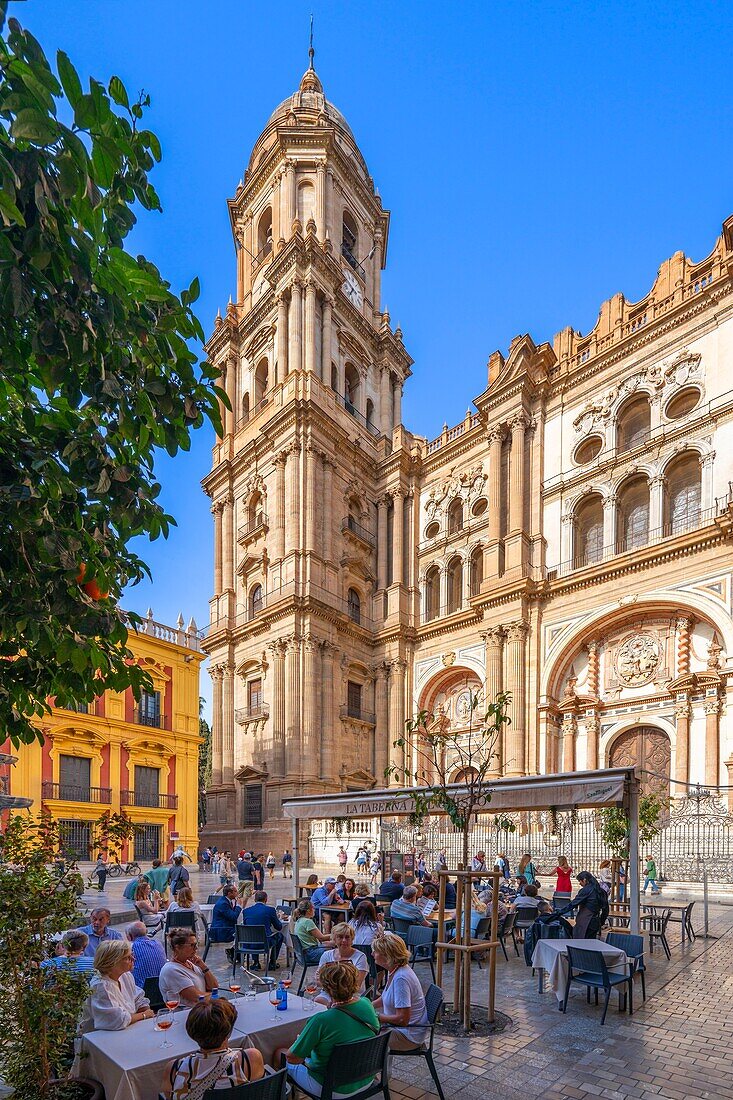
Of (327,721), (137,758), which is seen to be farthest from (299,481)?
(137,758)

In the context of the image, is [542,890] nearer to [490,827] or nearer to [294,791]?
[490,827]

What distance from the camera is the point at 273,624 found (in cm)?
3078

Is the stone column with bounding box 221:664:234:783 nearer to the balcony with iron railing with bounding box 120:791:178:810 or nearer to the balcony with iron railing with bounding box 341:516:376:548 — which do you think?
the balcony with iron railing with bounding box 120:791:178:810

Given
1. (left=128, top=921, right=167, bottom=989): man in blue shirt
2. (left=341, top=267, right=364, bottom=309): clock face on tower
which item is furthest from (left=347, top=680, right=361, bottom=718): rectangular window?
(left=128, top=921, right=167, bottom=989): man in blue shirt

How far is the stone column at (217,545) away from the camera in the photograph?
35344 mm

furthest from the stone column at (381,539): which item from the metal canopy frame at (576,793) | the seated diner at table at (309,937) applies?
the seated diner at table at (309,937)

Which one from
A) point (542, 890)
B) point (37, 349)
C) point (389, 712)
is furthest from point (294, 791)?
point (37, 349)

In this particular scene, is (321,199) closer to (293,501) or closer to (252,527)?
(293,501)

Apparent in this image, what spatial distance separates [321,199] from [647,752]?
30.6 m

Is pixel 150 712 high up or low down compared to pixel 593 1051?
down

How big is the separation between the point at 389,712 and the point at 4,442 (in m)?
29.7

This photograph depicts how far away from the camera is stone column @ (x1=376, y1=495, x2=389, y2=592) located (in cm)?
3447

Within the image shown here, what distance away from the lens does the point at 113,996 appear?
16.6 ft

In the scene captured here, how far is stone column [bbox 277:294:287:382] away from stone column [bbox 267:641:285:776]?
13.0 metres
